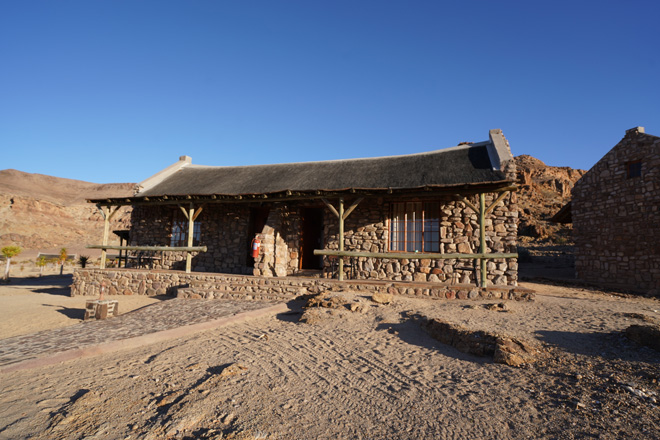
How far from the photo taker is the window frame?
988 centimetres

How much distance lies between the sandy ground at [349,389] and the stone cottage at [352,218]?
3.67m

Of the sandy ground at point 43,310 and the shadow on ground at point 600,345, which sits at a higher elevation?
the shadow on ground at point 600,345

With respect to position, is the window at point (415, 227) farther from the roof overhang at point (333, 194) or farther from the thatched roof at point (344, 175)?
the roof overhang at point (333, 194)

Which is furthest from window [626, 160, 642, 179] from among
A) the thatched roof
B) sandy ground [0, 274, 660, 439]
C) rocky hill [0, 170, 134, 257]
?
rocky hill [0, 170, 134, 257]

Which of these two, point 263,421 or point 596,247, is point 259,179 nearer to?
point 263,421

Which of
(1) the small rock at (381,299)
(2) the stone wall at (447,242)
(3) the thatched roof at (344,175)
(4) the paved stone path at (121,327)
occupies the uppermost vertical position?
(3) the thatched roof at (344,175)

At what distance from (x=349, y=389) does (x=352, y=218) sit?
7257 mm

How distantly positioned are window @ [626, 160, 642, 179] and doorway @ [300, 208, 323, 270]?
36.5 ft

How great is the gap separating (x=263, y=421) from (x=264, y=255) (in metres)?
7.18

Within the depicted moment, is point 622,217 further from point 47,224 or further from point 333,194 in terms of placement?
point 47,224

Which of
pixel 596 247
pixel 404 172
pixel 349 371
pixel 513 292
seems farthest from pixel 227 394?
pixel 596 247

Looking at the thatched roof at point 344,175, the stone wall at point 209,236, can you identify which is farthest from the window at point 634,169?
the stone wall at point 209,236

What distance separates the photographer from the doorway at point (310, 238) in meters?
11.7

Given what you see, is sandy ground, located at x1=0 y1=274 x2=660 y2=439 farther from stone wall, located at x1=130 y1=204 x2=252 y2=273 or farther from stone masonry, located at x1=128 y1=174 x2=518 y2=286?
stone wall, located at x1=130 y1=204 x2=252 y2=273
